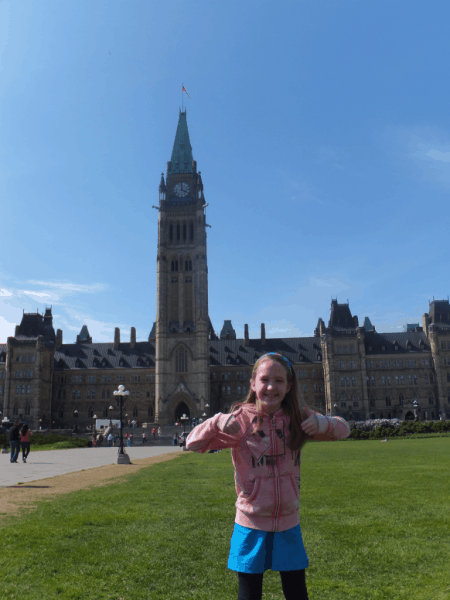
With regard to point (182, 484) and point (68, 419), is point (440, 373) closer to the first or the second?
point (68, 419)

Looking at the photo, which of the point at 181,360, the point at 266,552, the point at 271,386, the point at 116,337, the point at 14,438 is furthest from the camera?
the point at 116,337

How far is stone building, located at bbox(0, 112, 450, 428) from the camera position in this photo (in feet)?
287

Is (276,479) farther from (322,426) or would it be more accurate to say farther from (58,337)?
(58,337)

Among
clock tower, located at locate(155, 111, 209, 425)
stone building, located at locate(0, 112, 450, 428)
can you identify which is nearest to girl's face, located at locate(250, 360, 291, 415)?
stone building, located at locate(0, 112, 450, 428)

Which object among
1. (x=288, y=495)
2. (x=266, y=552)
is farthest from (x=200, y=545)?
(x=288, y=495)

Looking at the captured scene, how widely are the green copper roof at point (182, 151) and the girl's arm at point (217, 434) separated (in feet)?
325

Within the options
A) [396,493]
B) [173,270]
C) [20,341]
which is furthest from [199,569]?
[20,341]

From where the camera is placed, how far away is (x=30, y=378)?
8956cm

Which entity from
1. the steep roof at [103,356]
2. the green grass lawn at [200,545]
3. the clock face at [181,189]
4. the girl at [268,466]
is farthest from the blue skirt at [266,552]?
the clock face at [181,189]

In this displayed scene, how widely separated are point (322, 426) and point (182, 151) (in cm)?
10397

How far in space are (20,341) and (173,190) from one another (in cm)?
4020

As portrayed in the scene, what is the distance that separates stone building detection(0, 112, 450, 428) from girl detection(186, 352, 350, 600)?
265 ft

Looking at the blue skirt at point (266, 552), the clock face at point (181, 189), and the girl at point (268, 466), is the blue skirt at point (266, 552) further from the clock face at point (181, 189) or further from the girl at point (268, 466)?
the clock face at point (181, 189)

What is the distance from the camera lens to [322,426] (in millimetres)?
4281
